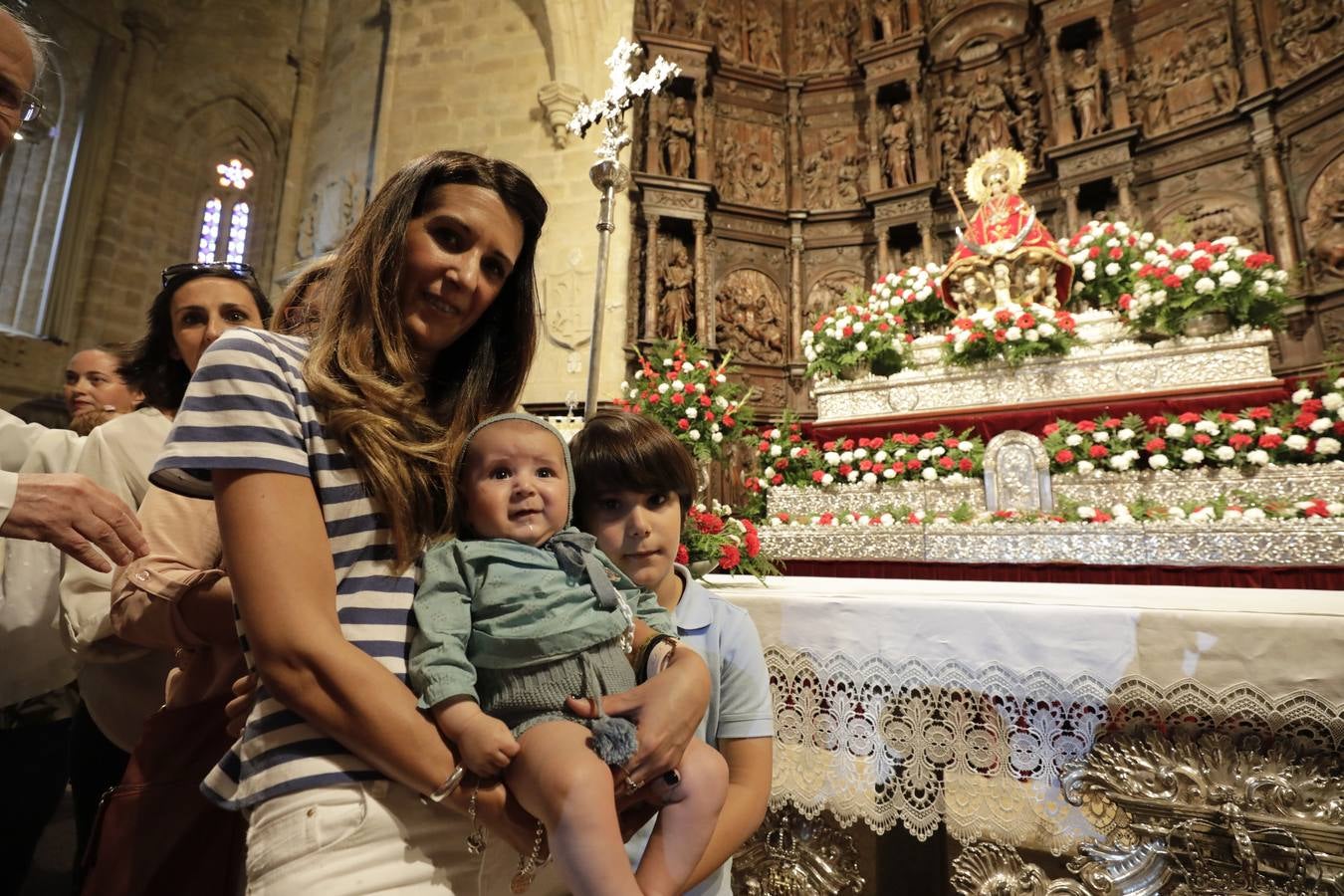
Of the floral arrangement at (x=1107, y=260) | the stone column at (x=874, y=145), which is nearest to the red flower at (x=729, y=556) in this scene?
the floral arrangement at (x=1107, y=260)

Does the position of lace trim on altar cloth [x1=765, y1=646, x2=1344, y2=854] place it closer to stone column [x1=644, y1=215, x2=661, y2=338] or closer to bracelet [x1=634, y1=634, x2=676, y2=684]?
bracelet [x1=634, y1=634, x2=676, y2=684]

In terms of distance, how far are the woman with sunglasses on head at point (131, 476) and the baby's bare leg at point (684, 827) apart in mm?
1297

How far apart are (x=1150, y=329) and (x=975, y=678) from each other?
164 inches

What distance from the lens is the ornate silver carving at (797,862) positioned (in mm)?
1919

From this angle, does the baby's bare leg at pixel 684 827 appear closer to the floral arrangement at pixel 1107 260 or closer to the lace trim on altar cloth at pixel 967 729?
the lace trim on altar cloth at pixel 967 729

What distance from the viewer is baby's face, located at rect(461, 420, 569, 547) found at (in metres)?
1.14

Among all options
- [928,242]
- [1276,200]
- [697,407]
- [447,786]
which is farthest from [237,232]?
[1276,200]

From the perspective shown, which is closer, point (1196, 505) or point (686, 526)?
point (686, 526)

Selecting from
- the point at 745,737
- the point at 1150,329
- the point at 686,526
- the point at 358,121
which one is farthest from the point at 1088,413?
the point at 358,121

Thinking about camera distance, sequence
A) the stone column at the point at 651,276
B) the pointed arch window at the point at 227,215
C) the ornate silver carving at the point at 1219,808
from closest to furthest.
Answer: the ornate silver carving at the point at 1219,808, the stone column at the point at 651,276, the pointed arch window at the point at 227,215

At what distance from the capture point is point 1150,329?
4.40m

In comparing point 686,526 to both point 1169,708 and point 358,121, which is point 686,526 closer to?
point 1169,708

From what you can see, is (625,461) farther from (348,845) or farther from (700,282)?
(700,282)

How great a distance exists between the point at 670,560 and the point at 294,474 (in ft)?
2.65
